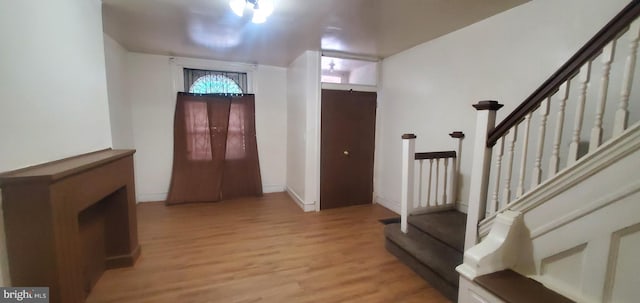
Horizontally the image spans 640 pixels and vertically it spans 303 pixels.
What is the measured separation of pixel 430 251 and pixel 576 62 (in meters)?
1.68

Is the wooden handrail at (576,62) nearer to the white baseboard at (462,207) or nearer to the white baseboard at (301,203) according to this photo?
the white baseboard at (462,207)

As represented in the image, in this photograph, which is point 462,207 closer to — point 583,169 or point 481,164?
point 481,164

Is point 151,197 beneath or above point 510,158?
beneath

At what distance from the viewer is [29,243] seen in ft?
4.03

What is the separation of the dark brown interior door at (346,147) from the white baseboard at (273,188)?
47.8 inches

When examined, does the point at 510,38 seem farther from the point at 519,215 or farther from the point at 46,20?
the point at 46,20

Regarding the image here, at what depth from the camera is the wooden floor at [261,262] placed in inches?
76.4

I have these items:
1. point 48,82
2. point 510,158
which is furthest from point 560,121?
point 48,82

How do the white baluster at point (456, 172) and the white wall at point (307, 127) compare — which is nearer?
the white baluster at point (456, 172)

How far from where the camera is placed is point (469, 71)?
265 centimetres

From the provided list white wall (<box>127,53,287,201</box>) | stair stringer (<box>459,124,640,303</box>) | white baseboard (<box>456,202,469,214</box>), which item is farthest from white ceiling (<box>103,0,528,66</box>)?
white baseboard (<box>456,202,469,214</box>)

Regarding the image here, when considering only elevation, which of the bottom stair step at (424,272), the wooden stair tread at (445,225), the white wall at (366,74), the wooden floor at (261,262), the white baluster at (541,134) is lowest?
the wooden floor at (261,262)

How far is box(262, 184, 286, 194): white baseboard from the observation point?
15.3 ft

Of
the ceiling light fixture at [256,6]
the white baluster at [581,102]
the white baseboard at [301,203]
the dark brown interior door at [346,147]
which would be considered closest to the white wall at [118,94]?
the ceiling light fixture at [256,6]
